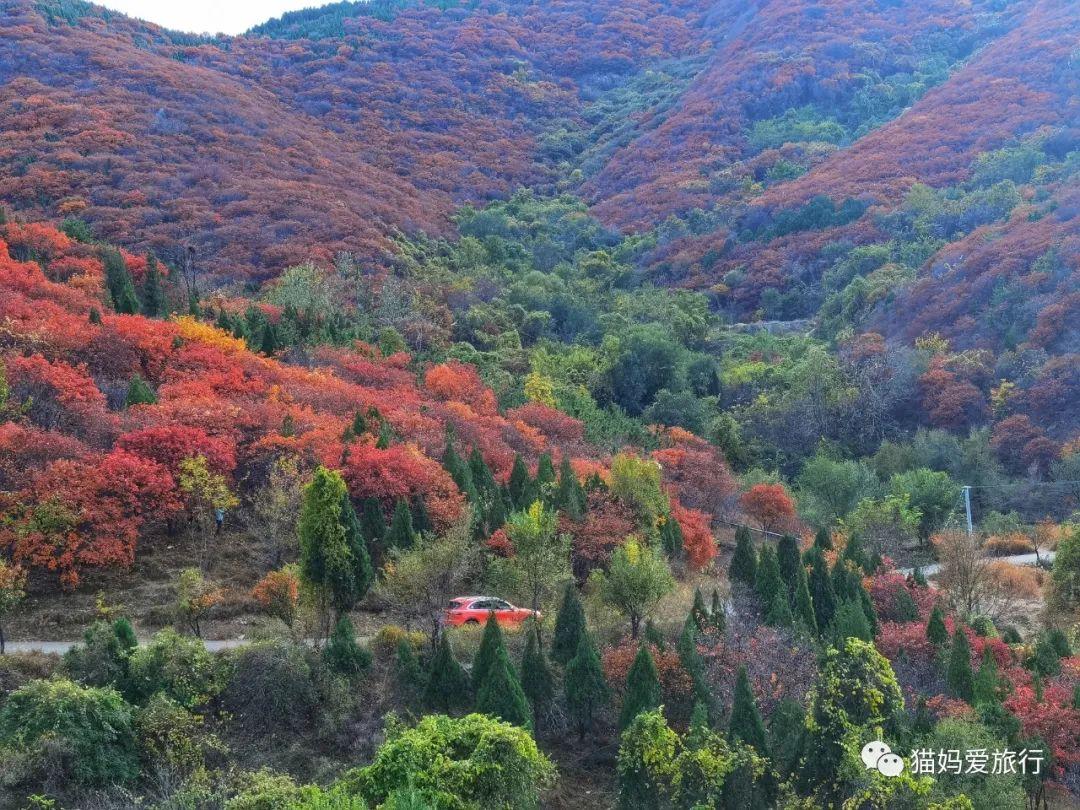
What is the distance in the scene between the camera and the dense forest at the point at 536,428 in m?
20.9

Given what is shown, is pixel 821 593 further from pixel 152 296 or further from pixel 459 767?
pixel 152 296

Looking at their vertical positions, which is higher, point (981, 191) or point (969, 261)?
point (981, 191)

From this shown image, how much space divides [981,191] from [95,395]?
2445 inches

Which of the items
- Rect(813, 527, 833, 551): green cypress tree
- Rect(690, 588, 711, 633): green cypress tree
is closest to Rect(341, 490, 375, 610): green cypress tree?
Rect(690, 588, 711, 633): green cypress tree

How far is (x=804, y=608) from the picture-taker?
27844 millimetres

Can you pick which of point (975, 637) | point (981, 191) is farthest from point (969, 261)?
point (975, 637)

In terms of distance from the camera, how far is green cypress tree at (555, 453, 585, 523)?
3130 centimetres

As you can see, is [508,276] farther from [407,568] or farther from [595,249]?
[407,568]

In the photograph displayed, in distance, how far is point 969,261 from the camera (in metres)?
62.7

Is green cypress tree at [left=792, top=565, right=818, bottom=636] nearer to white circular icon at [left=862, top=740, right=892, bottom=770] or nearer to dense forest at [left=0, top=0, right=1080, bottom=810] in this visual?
dense forest at [left=0, top=0, right=1080, bottom=810]

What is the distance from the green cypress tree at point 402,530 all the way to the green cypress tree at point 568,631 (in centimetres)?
476

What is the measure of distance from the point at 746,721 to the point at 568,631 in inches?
212

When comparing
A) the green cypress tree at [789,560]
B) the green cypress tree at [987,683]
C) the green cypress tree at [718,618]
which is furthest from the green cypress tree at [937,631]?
the green cypress tree at [718,618]

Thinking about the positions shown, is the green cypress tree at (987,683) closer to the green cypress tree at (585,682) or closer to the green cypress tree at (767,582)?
the green cypress tree at (767,582)
